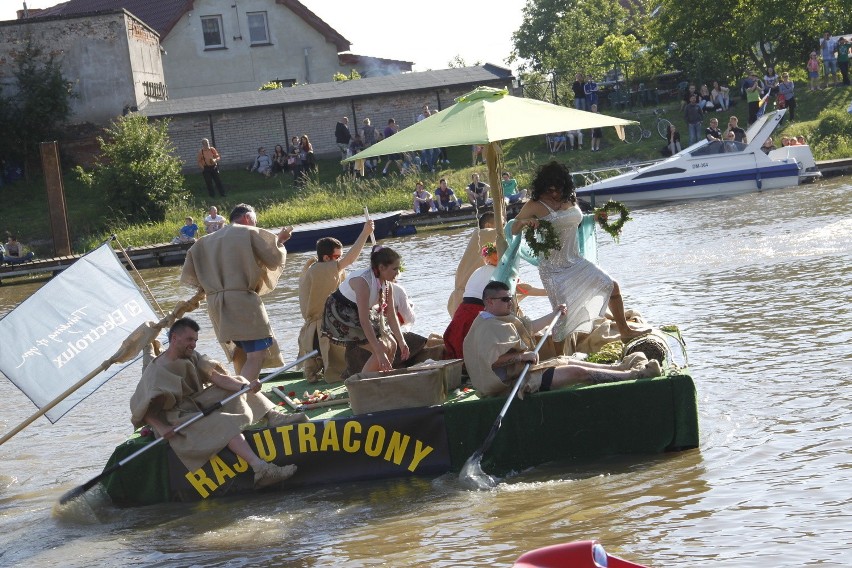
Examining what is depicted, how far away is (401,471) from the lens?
367 inches

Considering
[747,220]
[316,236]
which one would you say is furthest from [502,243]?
[316,236]

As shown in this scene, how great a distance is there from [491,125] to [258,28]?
4725 centimetres

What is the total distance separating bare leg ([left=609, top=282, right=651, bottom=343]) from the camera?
10062mm

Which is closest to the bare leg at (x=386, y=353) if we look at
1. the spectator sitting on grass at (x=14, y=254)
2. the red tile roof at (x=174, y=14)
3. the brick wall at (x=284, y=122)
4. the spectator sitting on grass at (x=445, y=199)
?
the spectator sitting on grass at (x=445, y=199)

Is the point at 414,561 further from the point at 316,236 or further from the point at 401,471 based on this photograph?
the point at 316,236

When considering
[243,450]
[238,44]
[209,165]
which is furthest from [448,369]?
[238,44]

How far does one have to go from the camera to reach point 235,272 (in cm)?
1028

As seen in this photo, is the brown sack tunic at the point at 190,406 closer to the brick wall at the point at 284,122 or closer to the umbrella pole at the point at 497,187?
the umbrella pole at the point at 497,187

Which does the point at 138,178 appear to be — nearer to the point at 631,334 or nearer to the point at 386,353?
the point at 386,353

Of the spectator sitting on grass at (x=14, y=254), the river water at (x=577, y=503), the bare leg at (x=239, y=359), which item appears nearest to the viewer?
the river water at (x=577, y=503)

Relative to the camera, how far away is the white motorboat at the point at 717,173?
1177 inches

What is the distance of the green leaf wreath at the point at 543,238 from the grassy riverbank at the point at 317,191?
2215 cm

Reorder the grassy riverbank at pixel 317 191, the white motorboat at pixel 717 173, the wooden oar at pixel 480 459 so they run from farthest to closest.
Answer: the grassy riverbank at pixel 317 191 → the white motorboat at pixel 717 173 → the wooden oar at pixel 480 459

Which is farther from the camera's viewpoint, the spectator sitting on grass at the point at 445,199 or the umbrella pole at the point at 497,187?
the spectator sitting on grass at the point at 445,199
